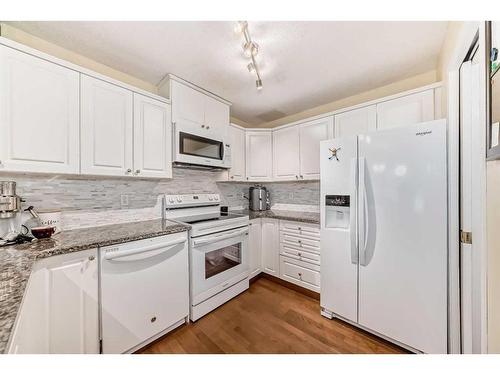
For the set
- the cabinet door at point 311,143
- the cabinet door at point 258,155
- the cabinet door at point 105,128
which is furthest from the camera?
the cabinet door at point 258,155

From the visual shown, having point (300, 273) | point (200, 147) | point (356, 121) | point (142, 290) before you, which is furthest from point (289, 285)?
point (356, 121)

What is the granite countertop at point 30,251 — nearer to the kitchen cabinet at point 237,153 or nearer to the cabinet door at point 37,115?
the cabinet door at point 37,115

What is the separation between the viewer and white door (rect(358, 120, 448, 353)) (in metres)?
1.28

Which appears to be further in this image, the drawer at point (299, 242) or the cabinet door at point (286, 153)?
the cabinet door at point (286, 153)

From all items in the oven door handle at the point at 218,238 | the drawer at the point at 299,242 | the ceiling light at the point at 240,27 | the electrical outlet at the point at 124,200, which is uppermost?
the ceiling light at the point at 240,27

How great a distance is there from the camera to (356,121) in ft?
6.89

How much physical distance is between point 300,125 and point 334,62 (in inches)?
34.5

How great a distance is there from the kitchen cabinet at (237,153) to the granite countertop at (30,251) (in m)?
1.17

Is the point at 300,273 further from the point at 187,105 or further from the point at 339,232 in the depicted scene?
the point at 187,105

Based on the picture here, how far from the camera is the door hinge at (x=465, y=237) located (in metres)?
1.16

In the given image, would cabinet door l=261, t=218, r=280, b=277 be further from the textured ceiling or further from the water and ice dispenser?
the textured ceiling

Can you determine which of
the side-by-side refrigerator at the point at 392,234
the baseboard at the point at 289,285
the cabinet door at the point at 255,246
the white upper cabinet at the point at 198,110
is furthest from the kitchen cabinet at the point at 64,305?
the side-by-side refrigerator at the point at 392,234
